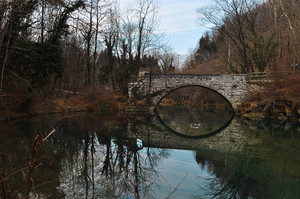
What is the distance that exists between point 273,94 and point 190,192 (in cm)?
1245

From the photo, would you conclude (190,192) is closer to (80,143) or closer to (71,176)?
(71,176)

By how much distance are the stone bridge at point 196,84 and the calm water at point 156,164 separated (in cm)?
731

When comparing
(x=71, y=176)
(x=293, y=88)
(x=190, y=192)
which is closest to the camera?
(x=190, y=192)

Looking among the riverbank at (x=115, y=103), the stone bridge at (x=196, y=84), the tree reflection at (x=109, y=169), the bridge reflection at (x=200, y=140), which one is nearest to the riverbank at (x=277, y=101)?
the riverbank at (x=115, y=103)

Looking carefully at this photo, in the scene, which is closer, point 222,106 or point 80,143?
point 80,143

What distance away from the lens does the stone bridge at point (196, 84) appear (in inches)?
688

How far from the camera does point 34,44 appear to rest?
12.4 meters

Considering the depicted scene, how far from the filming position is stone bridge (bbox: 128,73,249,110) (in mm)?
17469

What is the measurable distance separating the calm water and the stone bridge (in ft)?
24.0

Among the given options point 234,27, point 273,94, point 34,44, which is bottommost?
point 273,94

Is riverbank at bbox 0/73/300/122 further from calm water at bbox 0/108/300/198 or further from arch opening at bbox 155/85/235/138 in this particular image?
calm water at bbox 0/108/300/198

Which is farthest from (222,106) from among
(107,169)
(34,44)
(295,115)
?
(107,169)

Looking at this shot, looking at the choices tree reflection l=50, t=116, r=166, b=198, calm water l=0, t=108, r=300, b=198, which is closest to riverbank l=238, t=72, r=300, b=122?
calm water l=0, t=108, r=300, b=198

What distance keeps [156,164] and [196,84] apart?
39.6 feet
